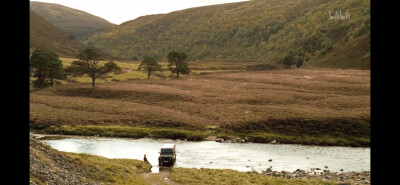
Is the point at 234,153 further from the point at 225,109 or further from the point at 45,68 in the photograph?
the point at 45,68

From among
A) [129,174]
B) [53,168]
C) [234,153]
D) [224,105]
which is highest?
[224,105]

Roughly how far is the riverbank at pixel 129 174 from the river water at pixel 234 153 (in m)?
3.50

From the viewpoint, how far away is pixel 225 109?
278 ft

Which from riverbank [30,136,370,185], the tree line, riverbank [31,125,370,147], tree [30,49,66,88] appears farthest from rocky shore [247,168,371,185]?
tree [30,49,66,88]

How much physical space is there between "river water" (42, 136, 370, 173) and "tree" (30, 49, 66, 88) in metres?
49.8

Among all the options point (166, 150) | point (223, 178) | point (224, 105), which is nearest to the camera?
point (223, 178)

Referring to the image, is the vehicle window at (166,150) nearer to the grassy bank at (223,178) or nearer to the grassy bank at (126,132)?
the grassy bank at (223,178)

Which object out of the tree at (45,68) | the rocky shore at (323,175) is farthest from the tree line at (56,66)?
the rocky shore at (323,175)

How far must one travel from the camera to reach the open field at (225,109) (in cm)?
6756

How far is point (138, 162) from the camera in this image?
148 feet

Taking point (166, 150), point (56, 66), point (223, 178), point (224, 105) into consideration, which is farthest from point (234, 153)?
point (56, 66)

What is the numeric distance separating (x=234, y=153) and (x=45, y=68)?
75.6 metres
